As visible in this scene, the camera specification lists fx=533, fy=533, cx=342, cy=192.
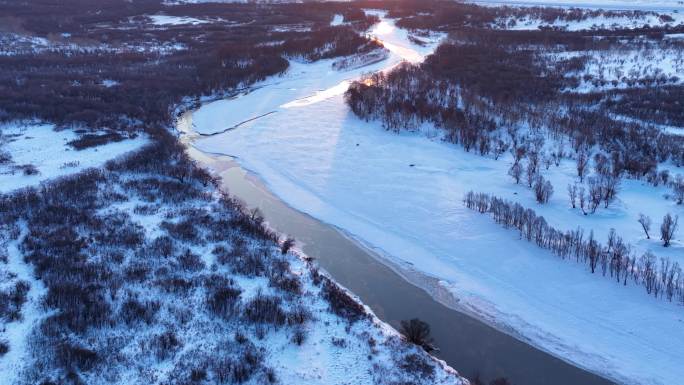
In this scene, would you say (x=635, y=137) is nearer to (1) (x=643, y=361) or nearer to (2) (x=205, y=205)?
(1) (x=643, y=361)

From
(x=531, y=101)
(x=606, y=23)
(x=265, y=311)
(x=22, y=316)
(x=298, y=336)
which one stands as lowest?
(x=298, y=336)

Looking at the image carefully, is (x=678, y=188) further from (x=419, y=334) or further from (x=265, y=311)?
(x=265, y=311)

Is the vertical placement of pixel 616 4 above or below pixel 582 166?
above

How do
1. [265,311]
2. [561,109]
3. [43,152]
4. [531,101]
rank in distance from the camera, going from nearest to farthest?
[265,311] < [43,152] < [561,109] < [531,101]

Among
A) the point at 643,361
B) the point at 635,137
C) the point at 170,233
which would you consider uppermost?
the point at 635,137

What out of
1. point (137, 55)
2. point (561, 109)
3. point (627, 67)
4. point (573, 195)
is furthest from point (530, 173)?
point (137, 55)

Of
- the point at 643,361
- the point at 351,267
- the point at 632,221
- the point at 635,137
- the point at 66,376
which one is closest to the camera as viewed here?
the point at 66,376

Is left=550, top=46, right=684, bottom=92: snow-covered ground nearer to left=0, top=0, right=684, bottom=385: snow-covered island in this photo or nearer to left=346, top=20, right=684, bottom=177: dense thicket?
left=346, top=20, right=684, bottom=177: dense thicket

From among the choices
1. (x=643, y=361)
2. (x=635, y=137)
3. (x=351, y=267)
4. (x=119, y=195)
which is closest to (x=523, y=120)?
(x=635, y=137)
